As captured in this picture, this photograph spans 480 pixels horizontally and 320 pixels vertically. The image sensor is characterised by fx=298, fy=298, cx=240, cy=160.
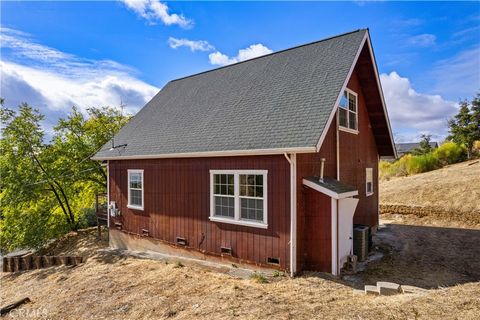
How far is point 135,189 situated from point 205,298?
675 centimetres

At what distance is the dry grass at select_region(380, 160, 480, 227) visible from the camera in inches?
544

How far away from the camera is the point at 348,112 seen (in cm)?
997

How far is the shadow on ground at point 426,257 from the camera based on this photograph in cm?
748

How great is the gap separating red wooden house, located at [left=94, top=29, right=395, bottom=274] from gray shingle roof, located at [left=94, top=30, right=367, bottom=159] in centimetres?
5

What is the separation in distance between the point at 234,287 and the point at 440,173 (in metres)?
18.0

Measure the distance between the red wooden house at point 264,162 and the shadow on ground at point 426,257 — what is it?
1.03m

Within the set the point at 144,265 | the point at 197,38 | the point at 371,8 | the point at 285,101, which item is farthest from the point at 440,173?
the point at 144,265

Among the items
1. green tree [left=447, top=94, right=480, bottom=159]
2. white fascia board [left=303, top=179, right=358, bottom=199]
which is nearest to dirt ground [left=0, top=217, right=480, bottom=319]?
white fascia board [left=303, top=179, right=358, bottom=199]

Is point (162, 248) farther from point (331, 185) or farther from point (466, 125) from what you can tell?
point (466, 125)

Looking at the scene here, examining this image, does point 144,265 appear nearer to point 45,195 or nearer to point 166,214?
point 166,214

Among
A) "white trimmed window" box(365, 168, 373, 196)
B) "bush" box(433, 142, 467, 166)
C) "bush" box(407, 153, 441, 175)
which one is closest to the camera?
"white trimmed window" box(365, 168, 373, 196)

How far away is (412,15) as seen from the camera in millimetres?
10906

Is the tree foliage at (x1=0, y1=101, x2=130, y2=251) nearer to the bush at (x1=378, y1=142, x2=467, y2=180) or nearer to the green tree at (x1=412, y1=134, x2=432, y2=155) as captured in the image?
the bush at (x1=378, y1=142, x2=467, y2=180)

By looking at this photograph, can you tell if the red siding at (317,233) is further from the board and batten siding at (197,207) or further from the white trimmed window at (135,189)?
the white trimmed window at (135,189)
